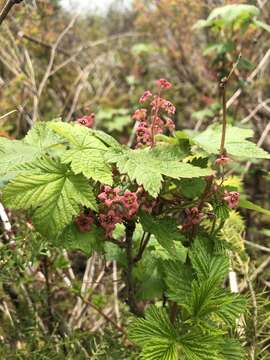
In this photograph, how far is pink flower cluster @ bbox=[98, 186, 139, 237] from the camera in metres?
1.02

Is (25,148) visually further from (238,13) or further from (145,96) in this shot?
(238,13)

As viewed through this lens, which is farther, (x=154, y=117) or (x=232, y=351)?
(x=154, y=117)

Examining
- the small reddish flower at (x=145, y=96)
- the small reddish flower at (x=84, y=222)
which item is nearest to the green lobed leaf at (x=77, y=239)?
the small reddish flower at (x=84, y=222)

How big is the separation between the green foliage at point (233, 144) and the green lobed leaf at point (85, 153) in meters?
0.29

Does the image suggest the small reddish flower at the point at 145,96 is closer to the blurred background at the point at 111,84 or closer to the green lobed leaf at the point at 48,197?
the green lobed leaf at the point at 48,197

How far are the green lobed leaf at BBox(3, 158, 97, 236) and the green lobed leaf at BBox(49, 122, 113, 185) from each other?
0.17 ft

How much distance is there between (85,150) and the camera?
1015 mm

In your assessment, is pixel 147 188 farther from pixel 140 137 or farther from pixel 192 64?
pixel 192 64

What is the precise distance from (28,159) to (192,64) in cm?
416

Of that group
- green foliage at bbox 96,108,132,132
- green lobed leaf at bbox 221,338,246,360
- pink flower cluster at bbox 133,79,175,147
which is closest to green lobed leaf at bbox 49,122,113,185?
pink flower cluster at bbox 133,79,175,147

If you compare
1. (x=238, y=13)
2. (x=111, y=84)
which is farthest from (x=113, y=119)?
(x=238, y=13)

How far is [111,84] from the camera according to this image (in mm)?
4719

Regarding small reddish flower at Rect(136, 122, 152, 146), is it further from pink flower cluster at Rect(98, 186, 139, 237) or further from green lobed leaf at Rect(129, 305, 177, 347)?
green lobed leaf at Rect(129, 305, 177, 347)

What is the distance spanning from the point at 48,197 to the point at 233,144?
0.54 m
